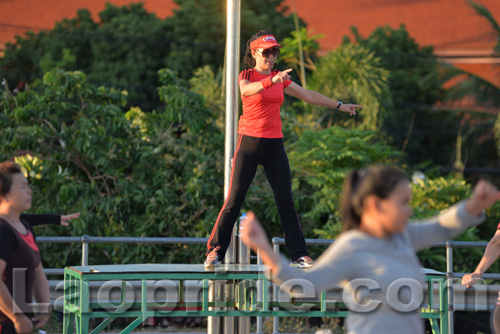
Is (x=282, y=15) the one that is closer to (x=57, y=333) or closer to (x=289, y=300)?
(x=57, y=333)

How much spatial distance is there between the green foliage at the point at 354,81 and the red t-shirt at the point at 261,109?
13.9m

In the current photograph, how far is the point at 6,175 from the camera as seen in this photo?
4.23 meters

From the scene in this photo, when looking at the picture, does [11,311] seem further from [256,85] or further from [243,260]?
[243,260]

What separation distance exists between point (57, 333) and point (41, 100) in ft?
12.0

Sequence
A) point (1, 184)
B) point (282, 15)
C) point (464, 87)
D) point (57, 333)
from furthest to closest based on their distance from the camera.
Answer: point (282, 15)
point (464, 87)
point (57, 333)
point (1, 184)

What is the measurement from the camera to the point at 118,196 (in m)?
11.6

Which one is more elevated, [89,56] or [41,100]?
[89,56]

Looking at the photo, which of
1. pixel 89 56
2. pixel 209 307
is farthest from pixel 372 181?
pixel 89 56

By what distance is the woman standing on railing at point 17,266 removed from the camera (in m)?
4.01

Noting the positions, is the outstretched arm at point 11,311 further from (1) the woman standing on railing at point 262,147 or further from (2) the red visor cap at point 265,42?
(2) the red visor cap at point 265,42

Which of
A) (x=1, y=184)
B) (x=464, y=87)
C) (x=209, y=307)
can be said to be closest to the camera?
(x=1, y=184)

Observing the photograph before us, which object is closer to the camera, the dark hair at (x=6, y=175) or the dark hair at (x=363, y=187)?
the dark hair at (x=363, y=187)

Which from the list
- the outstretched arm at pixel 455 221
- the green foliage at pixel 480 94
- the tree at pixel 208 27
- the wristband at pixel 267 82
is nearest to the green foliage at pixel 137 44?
the tree at pixel 208 27

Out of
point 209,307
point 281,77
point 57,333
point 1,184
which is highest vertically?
point 281,77
